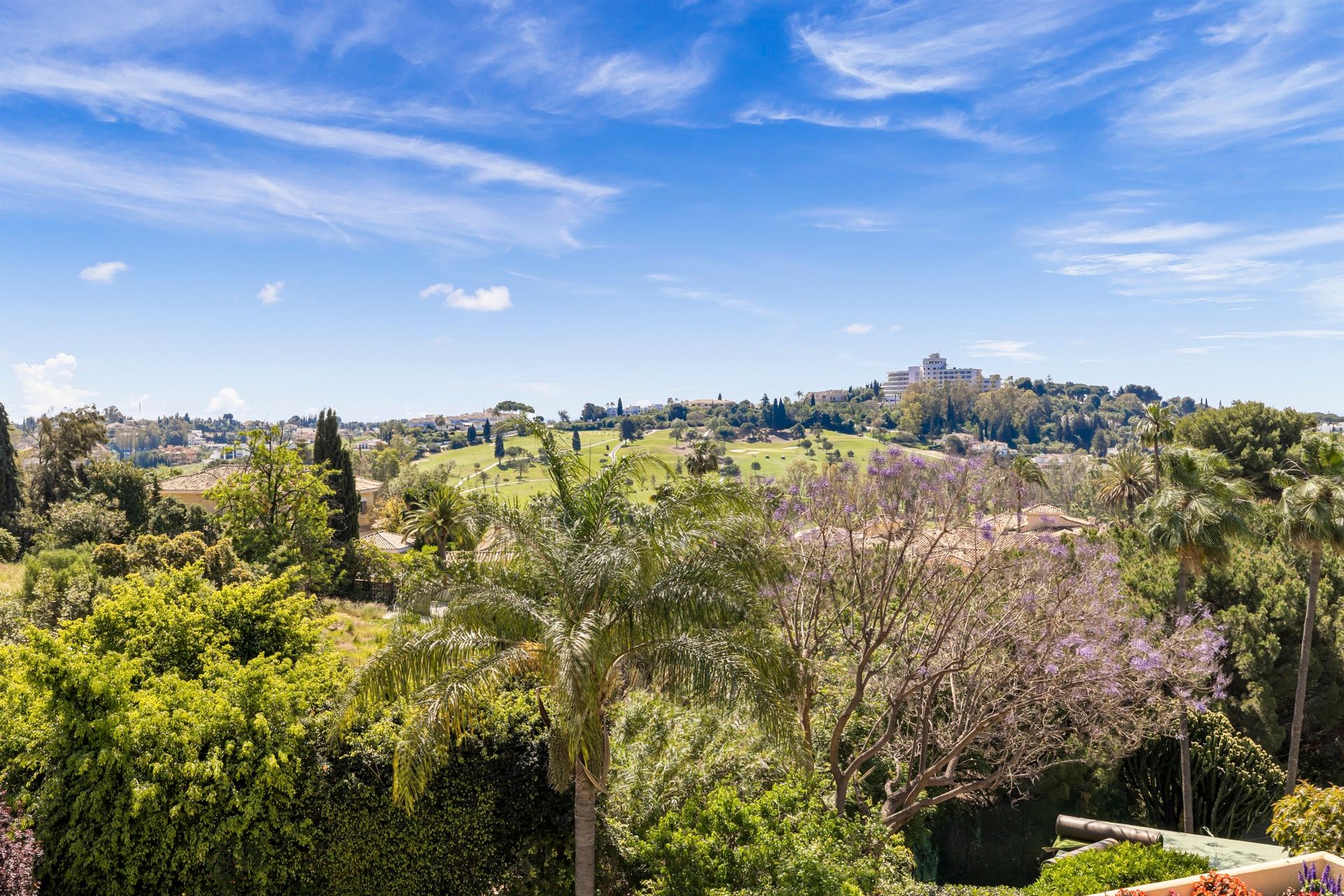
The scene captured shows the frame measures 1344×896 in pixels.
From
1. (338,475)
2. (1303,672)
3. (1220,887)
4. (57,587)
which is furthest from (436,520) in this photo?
(1220,887)

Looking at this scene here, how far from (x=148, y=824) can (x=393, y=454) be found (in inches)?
2964

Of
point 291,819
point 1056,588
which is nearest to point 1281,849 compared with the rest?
point 1056,588

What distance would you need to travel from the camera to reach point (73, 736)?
9203mm

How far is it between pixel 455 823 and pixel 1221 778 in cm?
1679

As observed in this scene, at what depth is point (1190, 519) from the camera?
1647 centimetres

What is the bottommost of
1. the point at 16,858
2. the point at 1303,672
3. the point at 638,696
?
the point at 1303,672

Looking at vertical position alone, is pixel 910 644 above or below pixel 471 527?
below

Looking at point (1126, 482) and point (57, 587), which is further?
point (1126, 482)

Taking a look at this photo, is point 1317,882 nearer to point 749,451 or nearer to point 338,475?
point 338,475

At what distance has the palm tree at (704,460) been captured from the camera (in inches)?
1388

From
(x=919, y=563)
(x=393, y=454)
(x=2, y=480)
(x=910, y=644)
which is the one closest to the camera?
(x=919, y=563)

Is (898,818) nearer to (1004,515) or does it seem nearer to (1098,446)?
(1004,515)

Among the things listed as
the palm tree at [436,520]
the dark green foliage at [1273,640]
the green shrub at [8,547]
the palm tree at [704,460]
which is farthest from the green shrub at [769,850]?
the green shrub at [8,547]

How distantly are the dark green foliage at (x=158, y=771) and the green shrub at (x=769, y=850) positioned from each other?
182 inches
